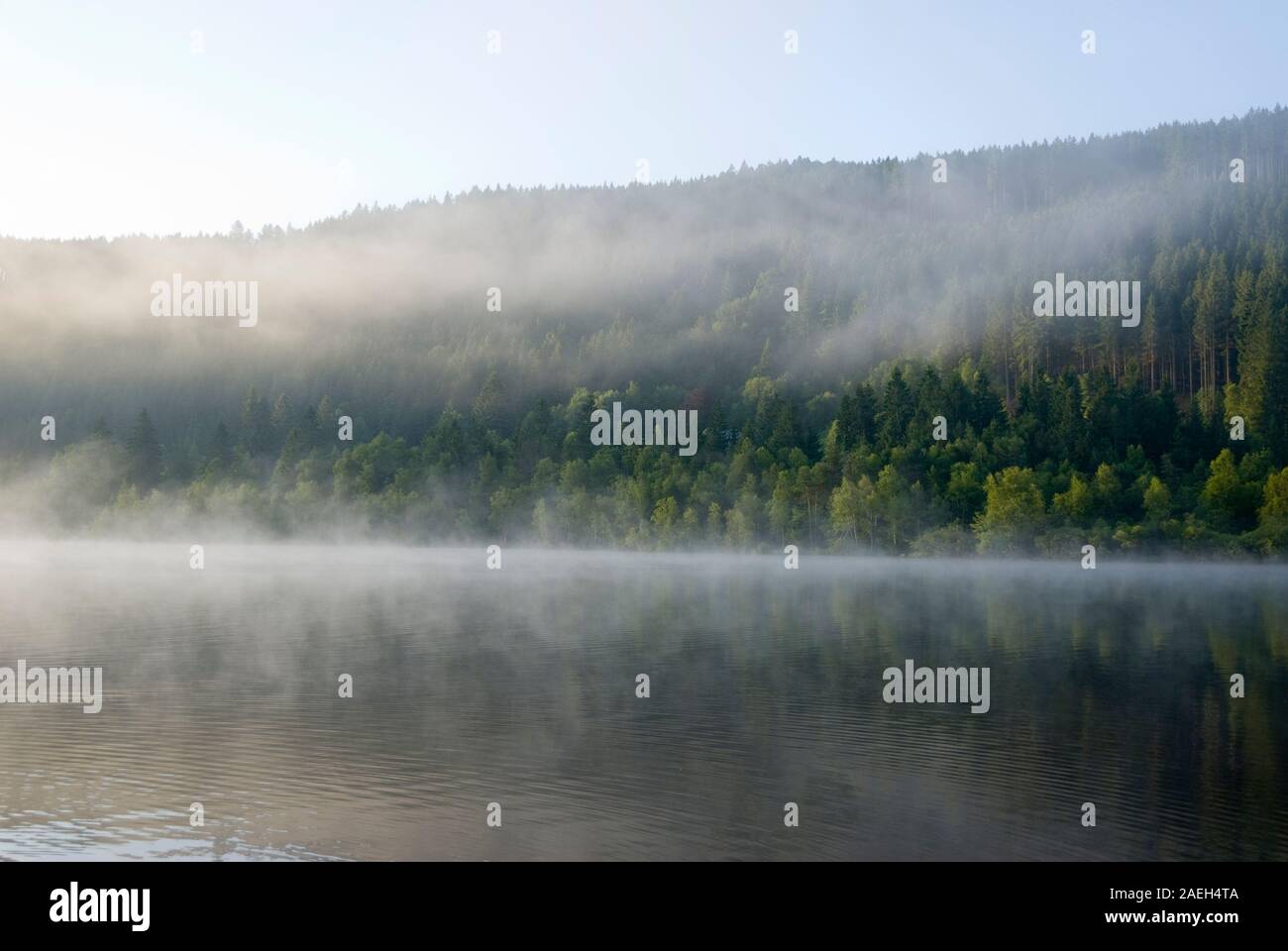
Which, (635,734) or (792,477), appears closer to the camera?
(635,734)

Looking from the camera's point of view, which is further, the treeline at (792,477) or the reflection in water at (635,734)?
the treeline at (792,477)

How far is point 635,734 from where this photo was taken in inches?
1237

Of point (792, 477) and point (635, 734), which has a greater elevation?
point (792, 477)

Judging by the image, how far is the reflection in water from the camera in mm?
22250

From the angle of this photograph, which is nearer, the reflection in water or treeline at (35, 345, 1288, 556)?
the reflection in water

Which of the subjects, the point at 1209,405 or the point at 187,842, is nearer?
the point at 187,842

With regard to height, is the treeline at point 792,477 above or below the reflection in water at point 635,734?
above

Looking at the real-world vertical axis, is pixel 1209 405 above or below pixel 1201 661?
above

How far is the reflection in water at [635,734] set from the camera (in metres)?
22.2

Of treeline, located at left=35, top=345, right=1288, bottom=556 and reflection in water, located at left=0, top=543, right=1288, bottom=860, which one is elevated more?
treeline, located at left=35, top=345, right=1288, bottom=556
